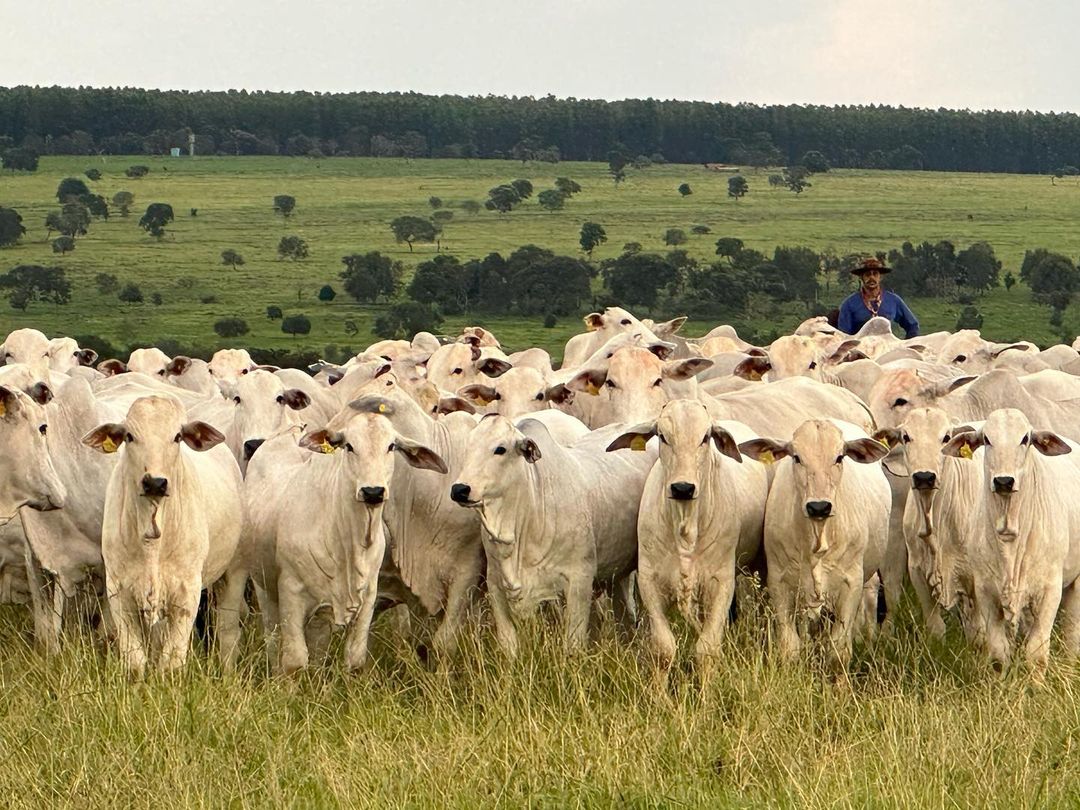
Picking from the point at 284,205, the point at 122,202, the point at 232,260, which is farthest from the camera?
the point at 284,205

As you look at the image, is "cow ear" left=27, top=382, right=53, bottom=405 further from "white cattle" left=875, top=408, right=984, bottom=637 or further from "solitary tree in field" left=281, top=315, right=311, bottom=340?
"solitary tree in field" left=281, top=315, right=311, bottom=340

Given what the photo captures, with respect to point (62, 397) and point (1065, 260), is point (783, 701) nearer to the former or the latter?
point (62, 397)

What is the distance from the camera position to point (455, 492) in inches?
361

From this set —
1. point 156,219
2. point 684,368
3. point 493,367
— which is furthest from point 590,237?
point 684,368

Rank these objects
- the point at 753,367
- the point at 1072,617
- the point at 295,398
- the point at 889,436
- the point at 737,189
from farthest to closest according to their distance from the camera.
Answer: the point at 737,189, the point at 753,367, the point at 295,398, the point at 889,436, the point at 1072,617

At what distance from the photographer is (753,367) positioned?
44.3 ft

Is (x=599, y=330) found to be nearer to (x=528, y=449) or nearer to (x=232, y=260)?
(x=528, y=449)

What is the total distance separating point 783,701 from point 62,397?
4.54m

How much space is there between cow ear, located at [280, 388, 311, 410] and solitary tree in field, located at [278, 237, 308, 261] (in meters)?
59.4

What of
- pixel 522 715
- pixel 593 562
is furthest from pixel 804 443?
pixel 522 715

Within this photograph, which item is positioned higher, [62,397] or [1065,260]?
[62,397]

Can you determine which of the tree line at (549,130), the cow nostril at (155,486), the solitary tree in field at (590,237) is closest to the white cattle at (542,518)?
the cow nostril at (155,486)

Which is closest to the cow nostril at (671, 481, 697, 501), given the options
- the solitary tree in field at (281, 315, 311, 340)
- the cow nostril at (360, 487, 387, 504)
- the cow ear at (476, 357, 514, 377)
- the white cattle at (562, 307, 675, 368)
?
the cow nostril at (360, 487, 387, 504)

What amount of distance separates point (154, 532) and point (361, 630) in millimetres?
1189
